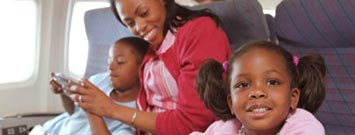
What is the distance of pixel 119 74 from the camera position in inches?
63.7

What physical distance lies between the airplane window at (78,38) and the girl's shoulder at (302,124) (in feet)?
6.53

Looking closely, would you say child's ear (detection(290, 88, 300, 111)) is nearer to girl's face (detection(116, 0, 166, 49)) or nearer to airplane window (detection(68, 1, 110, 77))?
girl's face (detection(116, 0, 166, 49))

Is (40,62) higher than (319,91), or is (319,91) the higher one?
(319,91)

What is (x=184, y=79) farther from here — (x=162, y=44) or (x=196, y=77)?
(x=162, y=44)

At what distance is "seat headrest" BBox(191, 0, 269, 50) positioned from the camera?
140 centimetres

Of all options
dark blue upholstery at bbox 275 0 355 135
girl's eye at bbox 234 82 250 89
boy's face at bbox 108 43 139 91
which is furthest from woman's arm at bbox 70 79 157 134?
dark blue upholstery at bbox 275 0 355 135

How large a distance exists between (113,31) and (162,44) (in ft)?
2.82

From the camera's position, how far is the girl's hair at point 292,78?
3.55 ft

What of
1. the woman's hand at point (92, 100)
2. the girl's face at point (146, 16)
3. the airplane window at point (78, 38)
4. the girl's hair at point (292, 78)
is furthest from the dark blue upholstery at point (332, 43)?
the airplane window at point (78, 38)

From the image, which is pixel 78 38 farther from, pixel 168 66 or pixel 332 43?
pixel 332 43

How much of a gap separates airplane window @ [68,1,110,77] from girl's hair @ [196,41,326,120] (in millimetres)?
1800

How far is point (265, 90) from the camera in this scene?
3.33ft

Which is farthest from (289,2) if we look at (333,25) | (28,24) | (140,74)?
(28,24)

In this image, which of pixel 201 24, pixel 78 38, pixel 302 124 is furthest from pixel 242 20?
pixel 78 38
